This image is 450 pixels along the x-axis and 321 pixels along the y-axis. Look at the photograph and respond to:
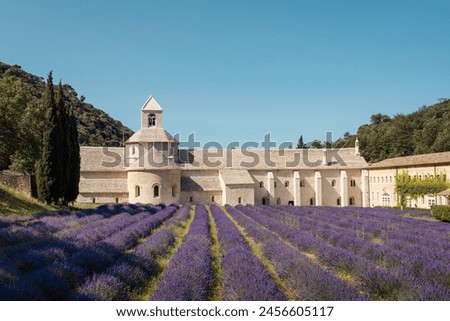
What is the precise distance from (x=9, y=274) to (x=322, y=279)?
17.7ft

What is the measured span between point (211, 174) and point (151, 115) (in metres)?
9.62

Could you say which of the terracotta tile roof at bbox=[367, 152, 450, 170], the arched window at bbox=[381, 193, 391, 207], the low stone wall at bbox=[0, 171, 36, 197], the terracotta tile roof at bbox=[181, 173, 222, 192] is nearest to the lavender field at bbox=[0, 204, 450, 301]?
the low stone wall at bbox=[0, 171, 36, 197]

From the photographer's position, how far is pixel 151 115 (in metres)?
45.9

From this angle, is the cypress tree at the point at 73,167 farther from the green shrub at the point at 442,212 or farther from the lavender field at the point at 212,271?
the green shrub at the point at 442,212

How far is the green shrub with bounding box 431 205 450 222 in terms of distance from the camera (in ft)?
76.8

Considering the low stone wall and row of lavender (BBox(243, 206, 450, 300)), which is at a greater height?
the low stone wall

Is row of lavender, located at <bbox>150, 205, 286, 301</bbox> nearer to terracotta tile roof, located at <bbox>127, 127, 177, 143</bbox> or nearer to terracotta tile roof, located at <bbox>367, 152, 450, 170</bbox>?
terracotta tile roof, located at <bbox>367, 152, 450, 170</bbox>

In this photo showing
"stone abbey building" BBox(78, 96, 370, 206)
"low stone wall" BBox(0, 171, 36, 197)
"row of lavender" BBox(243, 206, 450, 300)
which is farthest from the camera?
"stone abbey building" BBox(78, 96, 370, 206)

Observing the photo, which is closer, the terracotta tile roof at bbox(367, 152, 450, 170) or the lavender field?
the lavender field

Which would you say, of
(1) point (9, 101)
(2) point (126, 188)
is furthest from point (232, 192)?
(1) point (9, 101)

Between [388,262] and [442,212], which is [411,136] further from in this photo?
[388,262]

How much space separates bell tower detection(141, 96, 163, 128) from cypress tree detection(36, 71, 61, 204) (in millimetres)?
18563

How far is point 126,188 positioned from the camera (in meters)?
42.6

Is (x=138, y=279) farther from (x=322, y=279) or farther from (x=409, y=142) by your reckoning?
(x=409, y=142)
